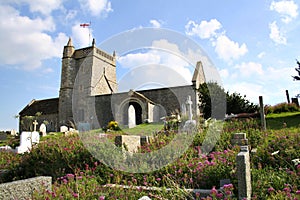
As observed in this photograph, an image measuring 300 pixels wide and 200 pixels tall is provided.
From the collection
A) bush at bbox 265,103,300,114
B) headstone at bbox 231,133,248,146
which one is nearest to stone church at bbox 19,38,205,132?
bush at bbox 265,103,300,114

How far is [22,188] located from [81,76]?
2620 centimetres

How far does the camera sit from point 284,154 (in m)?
5.13

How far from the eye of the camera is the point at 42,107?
1270 inches

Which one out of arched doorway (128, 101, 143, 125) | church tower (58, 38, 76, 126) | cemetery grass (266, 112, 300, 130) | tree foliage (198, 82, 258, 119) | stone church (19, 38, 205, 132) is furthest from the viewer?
church tower (58, 38, 76, 126)

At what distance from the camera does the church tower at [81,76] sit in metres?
27.8

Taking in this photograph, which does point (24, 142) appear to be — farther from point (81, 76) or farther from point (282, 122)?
point (81, 76)

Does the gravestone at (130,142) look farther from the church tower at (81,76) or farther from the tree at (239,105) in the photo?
the church tower at (81,76)

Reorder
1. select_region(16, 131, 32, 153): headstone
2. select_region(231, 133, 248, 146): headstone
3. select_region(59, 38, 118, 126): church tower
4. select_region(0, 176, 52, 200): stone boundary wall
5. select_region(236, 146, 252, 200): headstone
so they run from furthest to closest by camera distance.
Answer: select_region(59, 38, 118, 126): church tower → select_region(16, 131, 32, 153): headstone → select_region(231, 133, 248, 146): headstone → select_region(0, 176, 52, 200): stone boundary wall → select_region(236, 146, 252, 200): headstone

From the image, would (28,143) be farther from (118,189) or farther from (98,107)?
(98,107)

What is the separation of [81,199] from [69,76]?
27245mm

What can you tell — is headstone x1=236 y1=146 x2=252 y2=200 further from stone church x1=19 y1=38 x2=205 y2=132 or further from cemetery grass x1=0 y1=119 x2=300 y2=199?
stone church x1=19 y1=38 x2=205 y2=132

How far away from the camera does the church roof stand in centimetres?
3073

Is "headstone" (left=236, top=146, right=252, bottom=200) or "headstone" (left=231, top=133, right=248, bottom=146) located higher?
"headstone" (left=231, top=133, right=248, bottom=146)

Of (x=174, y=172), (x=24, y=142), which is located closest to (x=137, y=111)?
(x=24, y=142)
